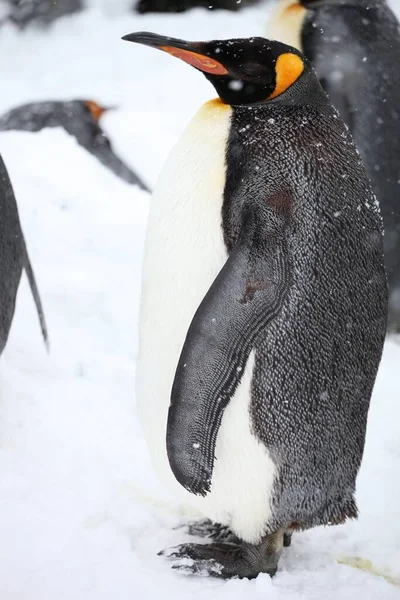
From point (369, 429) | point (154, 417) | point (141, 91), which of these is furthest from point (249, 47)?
point (141, 91)

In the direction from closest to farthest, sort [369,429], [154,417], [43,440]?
[154,417], [43,440], [369,429]

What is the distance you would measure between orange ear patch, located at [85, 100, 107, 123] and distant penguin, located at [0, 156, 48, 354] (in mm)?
2767

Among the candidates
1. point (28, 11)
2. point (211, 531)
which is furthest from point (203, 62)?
point (28, 11)

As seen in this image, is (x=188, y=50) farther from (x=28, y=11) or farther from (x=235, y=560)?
(x=28, y=11)

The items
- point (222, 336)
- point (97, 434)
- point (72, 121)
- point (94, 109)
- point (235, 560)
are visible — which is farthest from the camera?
point (94, 109)

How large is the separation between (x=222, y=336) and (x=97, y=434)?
913 mm

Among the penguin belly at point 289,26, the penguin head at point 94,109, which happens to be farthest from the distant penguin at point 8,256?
the penguin head at point 94,109

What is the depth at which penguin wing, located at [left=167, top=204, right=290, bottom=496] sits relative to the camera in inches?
69.4

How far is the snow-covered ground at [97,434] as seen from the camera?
6.25 feet

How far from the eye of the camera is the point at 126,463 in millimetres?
2430

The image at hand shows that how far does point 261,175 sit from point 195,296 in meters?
0.31

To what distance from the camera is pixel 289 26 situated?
3.81m

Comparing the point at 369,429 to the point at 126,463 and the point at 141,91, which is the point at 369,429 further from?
the point at 141,91

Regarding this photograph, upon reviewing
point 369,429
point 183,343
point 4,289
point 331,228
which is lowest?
point 369,429
